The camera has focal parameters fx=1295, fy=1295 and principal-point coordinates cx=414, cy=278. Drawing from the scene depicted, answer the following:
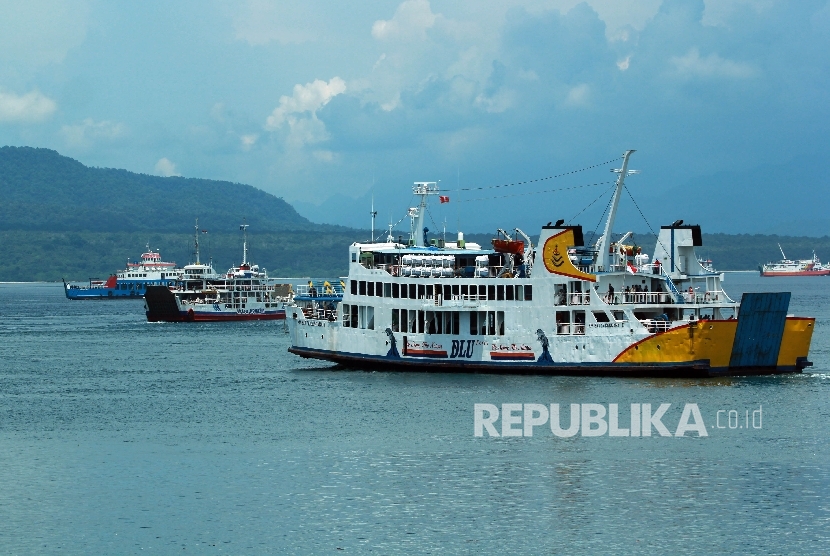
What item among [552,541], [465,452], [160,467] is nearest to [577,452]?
[465,452]

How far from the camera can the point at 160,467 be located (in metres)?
38.5

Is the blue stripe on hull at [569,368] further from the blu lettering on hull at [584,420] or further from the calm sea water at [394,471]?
the blu lettering on hull at [584,420]

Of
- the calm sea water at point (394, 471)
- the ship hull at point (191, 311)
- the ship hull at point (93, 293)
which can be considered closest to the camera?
the calm sea water at point (394, 471)

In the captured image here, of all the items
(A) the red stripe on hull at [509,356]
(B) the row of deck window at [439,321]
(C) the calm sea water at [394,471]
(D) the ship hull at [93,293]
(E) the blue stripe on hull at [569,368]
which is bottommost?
(C) the calm sea water at [394,471]

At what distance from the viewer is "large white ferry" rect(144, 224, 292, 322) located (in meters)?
117

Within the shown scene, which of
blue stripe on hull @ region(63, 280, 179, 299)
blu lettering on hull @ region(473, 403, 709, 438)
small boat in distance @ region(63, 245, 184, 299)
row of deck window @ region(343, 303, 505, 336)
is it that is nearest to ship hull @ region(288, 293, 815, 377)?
row of deck window @ region(343, 303, 505, 336)

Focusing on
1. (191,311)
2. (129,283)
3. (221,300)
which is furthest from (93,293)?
(191,311)

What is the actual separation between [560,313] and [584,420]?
948cm

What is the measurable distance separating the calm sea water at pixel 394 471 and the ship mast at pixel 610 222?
200 inches

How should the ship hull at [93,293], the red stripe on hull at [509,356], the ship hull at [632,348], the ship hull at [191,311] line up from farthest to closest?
the ship hull at [93,293] < the ship hull at [191,311] < the red stripe on hull at [509,356] < the ship hull at [632,348]

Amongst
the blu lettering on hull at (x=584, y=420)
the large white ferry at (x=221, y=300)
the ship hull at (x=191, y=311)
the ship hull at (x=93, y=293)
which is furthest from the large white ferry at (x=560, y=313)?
the ship hull at (x=93, y=293)

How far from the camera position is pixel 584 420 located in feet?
145

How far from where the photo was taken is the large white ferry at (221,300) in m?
117

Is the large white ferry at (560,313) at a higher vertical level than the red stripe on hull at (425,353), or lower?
higher
